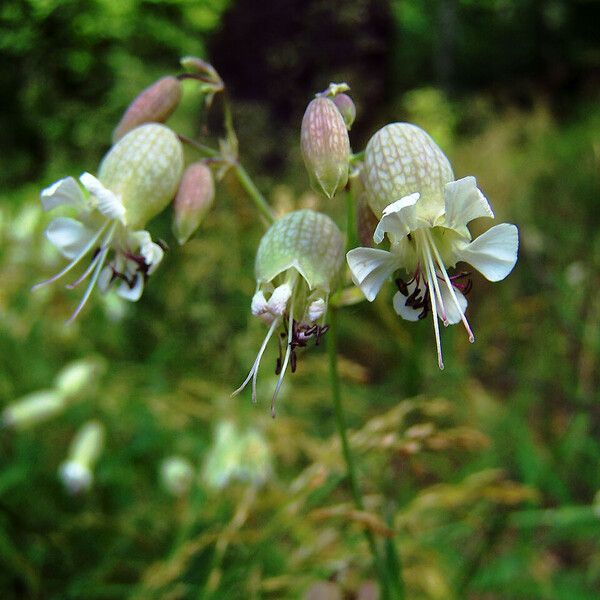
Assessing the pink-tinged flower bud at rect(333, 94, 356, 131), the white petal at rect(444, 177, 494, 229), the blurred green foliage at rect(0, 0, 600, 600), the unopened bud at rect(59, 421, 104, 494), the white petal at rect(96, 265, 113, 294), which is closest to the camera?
the white petal at rect(444, 177, 494, 229)

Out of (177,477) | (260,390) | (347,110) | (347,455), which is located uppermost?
(347,110)

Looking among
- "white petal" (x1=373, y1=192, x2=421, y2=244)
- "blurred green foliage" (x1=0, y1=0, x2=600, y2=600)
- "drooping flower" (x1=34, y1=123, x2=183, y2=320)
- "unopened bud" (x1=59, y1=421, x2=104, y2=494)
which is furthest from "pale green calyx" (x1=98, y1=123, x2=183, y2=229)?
"unopened bud" (x1=59, y1=421, x2=104, y2=494)

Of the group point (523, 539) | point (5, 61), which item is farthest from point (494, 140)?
point (523, 539)

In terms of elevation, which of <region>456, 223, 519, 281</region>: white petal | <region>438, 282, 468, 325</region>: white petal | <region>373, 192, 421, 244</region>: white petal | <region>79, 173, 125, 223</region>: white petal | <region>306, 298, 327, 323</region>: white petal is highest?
<region>79, 173, 125, 223</region>: white petal

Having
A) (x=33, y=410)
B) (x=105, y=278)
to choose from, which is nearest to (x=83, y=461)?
(x=33, y=410)

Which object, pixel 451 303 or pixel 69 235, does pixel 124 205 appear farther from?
pixel 451 303

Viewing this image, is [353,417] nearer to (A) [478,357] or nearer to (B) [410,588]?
(A) [478,357]

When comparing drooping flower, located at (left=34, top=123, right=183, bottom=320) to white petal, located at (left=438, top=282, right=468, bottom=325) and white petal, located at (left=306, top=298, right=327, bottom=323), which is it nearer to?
white petal, located at (left=306, top=298, right=327, bottom=323)
